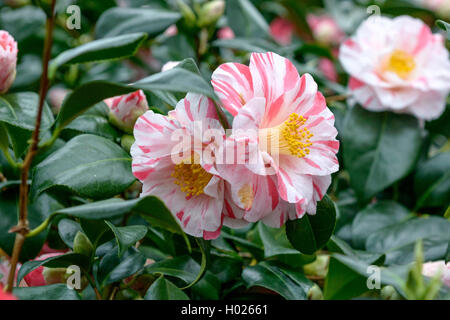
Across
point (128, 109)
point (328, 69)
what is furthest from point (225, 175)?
point (328, 69)

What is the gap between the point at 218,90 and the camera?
0.58 metres

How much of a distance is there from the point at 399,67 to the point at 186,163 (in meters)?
0.63

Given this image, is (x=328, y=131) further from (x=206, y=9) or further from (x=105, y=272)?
(x=206, y=9)

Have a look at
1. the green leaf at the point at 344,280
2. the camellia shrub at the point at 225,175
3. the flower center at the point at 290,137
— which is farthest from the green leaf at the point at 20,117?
the green leaf at the point at 344,280

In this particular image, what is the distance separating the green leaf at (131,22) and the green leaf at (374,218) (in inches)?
21.0

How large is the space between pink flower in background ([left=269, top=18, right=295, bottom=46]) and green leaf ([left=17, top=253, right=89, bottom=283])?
1.22 m

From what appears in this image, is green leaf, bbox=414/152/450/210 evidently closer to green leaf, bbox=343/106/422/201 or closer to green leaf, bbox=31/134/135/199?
green leaf, bbox=343/106/422/201

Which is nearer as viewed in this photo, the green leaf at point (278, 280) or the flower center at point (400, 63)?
the green leaf at point (278, 280)

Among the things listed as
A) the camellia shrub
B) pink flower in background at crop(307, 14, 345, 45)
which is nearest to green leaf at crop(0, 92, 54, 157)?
the camellia shrub

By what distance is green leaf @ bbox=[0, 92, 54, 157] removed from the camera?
27.2 inches

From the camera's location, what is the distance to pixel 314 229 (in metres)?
0.65

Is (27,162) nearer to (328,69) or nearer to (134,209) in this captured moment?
(134,209)

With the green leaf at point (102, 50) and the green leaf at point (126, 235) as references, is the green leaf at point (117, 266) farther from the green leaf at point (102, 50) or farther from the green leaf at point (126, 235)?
the green leaf at point (102, 50)

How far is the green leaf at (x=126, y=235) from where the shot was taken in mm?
576
